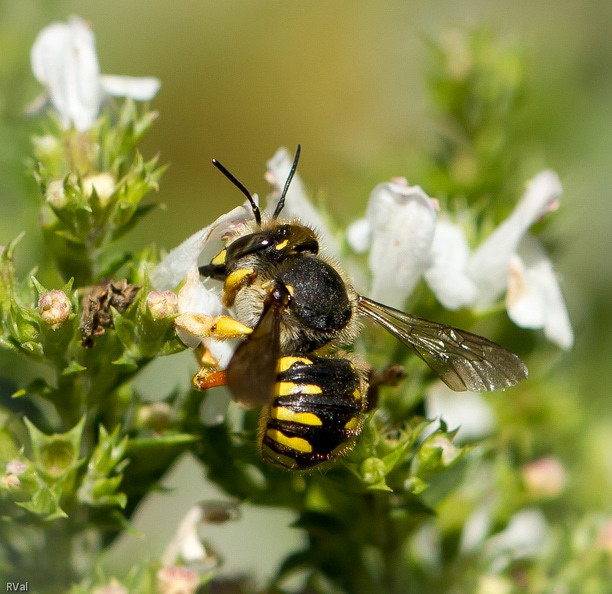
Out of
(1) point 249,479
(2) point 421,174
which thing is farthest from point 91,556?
(2) point 421,174

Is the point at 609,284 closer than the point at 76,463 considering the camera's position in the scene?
No

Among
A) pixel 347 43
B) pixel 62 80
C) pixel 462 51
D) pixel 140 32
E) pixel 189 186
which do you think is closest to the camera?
pixel 62 80

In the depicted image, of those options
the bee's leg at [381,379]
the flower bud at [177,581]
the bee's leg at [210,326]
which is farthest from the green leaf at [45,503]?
the bee's leg at [381,379]

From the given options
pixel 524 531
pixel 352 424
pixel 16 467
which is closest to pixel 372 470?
pixel 352 424

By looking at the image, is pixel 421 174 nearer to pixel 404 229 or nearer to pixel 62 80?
pixel 404 229

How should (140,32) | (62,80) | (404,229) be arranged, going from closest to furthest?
(404,229) < (62,80) < (140,32)

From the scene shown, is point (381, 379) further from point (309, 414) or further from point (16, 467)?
point (16, 467)

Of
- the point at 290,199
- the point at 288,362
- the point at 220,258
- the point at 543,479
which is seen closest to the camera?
the point at 288,362

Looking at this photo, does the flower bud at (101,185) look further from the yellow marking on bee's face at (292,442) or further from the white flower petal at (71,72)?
the yellow marking on bee's face at (292,442)
